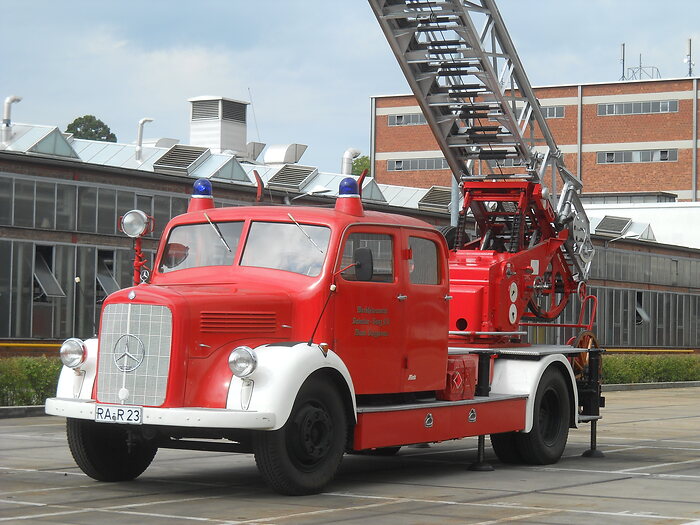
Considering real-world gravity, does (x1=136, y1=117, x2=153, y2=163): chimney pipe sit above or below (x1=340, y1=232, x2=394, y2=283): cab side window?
above

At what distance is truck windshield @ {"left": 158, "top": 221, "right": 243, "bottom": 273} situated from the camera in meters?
12.0

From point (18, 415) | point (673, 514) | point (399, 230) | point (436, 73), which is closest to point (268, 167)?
point (18, 415)

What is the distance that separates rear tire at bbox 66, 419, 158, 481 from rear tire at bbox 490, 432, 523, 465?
163 inches

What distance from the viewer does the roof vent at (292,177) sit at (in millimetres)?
39156

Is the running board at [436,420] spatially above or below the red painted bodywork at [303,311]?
below

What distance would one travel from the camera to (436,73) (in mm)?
17297

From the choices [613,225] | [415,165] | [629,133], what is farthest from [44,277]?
[415,165]

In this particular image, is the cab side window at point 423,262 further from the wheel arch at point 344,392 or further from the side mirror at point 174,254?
the side mirror at point 174,254

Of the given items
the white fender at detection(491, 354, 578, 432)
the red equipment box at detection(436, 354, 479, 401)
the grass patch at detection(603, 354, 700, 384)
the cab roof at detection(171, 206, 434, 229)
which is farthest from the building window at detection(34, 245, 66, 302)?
the cab roof at detection(171, 206, 434, 229)

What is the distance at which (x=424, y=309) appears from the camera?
12.7 meters

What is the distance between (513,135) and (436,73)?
135cm

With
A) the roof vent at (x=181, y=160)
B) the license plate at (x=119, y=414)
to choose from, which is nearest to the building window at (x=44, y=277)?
the roof vent at (x=181, y=160)

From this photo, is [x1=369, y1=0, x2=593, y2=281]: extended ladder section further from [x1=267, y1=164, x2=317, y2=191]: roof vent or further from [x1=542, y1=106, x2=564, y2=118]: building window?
[x1=542, y1=106, x2=564, y2=118]: building window

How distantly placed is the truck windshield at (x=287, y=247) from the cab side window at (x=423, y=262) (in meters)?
1.20
